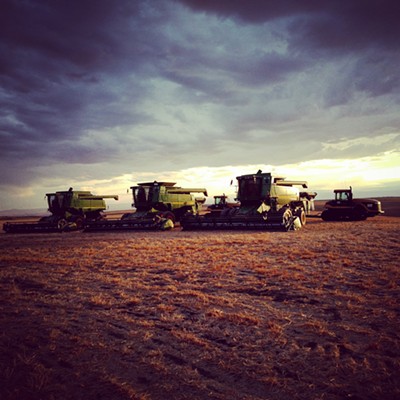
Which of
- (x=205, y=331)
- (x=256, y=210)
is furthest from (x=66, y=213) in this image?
(x=205, y=331)

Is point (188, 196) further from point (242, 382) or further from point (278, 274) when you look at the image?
point (242, 382)

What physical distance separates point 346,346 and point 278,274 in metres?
3.51

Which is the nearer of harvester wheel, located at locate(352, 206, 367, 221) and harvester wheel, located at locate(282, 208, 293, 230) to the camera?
harvester wheel, located at locate(282, 208, 293, 230)

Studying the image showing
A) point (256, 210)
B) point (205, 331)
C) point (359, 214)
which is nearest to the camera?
point (205, 331)

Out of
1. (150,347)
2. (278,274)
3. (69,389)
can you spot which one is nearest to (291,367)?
(150,347)

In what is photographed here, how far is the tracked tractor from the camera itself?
2472cm

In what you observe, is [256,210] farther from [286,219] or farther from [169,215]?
[169,215]

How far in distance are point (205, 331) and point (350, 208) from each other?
2475 centimetres

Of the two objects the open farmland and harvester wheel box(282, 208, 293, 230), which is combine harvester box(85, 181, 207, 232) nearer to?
harvester wheel box(282, 208, 293, 230)

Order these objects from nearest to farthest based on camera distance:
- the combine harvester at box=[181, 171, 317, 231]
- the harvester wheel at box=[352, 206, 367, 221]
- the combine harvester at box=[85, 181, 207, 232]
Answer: the combine harvester at box=[181, 171, 317, 231], the combine harvester at box=[85, 181, 207, 232], the harvester wheel at box=[352, 206, 367, 221]

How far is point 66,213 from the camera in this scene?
82.0 ft

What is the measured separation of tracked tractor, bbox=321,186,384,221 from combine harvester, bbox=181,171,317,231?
243 inches

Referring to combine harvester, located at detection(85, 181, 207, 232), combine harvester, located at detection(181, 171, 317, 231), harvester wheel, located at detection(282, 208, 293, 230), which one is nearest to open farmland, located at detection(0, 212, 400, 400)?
harvester wheel, located at detection(282, 208, 293, 230)

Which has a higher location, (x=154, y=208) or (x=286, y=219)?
(x=154, y=208)
